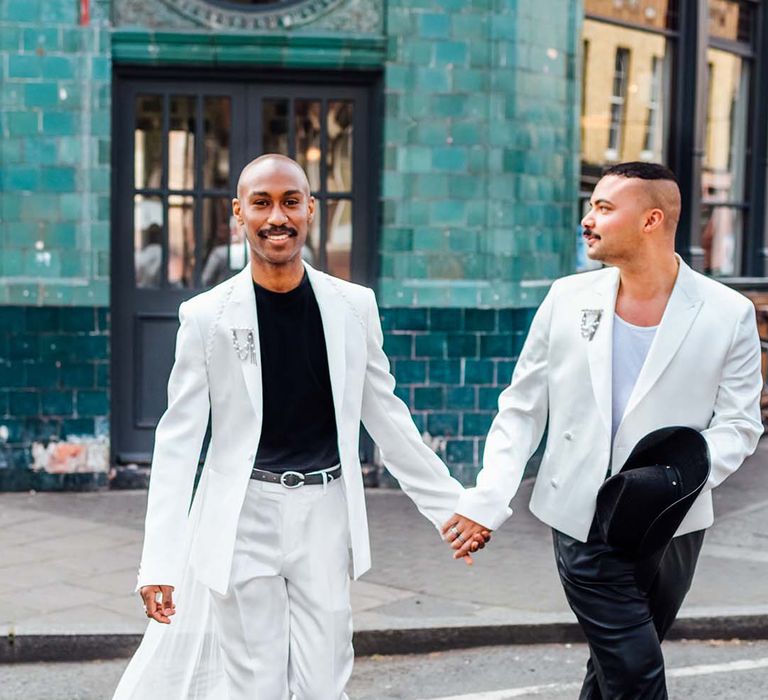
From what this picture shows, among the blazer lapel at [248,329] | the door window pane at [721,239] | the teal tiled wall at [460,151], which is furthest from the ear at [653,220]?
the door window pane at [721,239]

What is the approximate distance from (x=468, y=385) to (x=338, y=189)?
168 centimetres

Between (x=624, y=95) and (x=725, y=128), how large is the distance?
190cm

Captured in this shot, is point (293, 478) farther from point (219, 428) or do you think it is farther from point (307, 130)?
point (307, 130)

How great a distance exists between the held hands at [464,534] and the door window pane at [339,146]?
592 centimetres

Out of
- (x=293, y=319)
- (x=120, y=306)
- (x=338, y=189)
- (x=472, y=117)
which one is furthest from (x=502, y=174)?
(x=293, y=319)

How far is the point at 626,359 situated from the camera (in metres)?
4.17

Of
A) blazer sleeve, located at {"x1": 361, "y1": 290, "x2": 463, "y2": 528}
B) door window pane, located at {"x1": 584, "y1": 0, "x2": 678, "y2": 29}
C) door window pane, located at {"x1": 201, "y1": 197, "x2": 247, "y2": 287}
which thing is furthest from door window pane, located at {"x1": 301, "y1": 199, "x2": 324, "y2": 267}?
blazer sleeve, located at {"x1": 361, "y1": 290, "x2": 463, "y2": 528}

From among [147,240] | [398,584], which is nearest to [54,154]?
Result: [147,240]

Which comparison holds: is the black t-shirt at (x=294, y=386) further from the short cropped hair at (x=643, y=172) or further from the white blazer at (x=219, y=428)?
the short cropped hair at (x=643, y=172)

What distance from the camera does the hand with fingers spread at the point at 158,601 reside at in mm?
3924

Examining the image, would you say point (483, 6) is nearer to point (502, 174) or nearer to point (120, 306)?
point (502, 174)

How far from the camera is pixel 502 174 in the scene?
9859 mm

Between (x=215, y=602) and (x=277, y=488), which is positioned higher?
(x=277, y=488)

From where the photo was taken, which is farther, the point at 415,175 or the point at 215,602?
the point at 415,175
